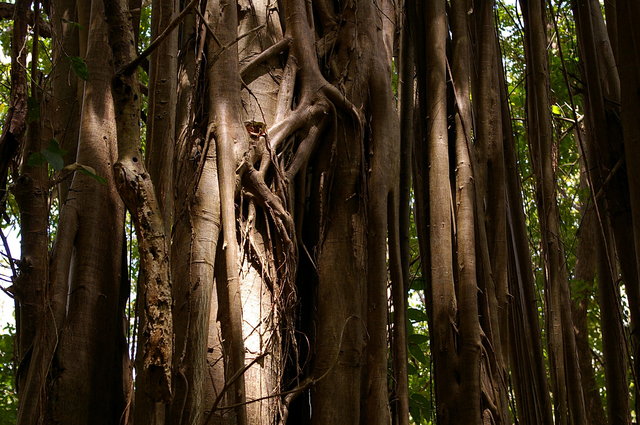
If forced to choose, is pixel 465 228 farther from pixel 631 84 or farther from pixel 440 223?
pixel 631 84

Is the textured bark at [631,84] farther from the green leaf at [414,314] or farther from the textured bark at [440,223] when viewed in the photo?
the green leaf at [414,314]

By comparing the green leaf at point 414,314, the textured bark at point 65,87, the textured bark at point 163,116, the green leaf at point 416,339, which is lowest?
the green leaf at point 416,339

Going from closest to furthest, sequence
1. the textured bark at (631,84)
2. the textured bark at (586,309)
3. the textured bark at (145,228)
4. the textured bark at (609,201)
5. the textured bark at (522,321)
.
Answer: the textured bark at (145,228)
the textured bark at (631,84)
the textured bark at (609,201)
the textured bark at (522,321)
the textured bark at (586,309)

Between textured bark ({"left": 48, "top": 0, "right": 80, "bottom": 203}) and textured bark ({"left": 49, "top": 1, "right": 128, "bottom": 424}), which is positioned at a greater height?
textured bark ({"left": 48, "top": 0, "right": 80, "bottom": 203})

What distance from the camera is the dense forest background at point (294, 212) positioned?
2.20 m

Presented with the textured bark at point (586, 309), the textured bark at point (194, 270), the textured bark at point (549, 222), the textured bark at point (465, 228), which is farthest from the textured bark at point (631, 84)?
the textured bark at point (586, 309)

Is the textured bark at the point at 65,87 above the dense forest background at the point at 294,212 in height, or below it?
above

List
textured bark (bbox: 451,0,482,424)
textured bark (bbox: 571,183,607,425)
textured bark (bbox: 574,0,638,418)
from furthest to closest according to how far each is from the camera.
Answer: textured bark (bbox: 571,183,607,425) → textured bark (bbox: 574,0,638,418) → textured bark (bbox: 451,0,482,424)

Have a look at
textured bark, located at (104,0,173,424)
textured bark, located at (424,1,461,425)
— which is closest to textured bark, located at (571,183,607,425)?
textured bark, located at (424,1,461,425)

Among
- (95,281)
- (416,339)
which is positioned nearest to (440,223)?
(416,339)

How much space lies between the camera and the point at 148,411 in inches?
79.6

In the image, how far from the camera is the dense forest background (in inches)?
86.7

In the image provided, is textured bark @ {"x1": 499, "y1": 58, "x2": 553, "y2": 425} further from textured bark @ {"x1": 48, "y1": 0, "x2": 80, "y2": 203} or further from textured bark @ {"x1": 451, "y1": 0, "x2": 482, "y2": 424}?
textured bark @ {"x1": 48, "y1": 0, "x2": 80, "y2": 203}

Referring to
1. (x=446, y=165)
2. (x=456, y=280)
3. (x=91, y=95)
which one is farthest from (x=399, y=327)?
(x=91, y=95)
